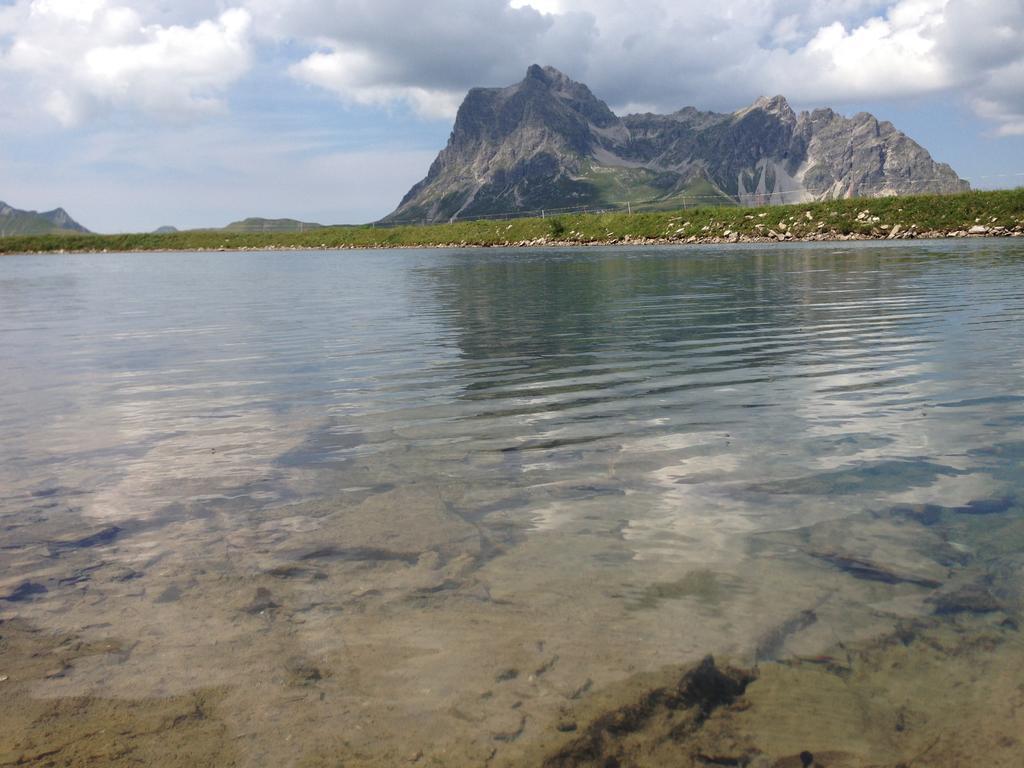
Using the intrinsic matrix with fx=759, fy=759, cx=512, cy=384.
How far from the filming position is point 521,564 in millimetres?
5516

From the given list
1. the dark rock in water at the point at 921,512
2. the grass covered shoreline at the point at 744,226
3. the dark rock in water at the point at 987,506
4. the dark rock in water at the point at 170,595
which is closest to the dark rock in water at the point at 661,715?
the dark rock in water at the point at 921,512

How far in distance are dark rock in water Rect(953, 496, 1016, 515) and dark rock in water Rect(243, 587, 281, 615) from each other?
539 cm

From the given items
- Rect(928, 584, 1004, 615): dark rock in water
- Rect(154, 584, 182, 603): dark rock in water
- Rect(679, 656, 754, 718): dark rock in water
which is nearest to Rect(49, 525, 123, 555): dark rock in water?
Rect(154, 584, 182, 603): dark rock in water

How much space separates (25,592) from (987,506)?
743cm

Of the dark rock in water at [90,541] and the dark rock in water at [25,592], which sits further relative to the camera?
the dark rock in water at [90,541]

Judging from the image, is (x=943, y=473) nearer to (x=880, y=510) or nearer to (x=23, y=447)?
(x=880, y=510)

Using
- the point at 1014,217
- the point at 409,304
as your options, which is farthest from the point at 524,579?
the point at 1014,217

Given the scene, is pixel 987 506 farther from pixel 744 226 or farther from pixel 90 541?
pixel 744 226

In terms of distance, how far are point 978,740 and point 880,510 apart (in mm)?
2912

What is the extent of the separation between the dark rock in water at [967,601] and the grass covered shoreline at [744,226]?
67.0 m

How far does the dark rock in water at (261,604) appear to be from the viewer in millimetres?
4953

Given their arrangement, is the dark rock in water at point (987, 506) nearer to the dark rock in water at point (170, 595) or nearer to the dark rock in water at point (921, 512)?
the dark rock in water at point (921, 512)

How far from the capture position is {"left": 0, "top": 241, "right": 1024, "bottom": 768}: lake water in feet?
12.4

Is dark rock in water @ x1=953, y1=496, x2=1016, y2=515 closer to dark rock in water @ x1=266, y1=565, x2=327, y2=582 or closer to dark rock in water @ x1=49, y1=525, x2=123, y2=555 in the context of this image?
dark rock in water @ x1=266, y1=565, x2=327, y2=582
